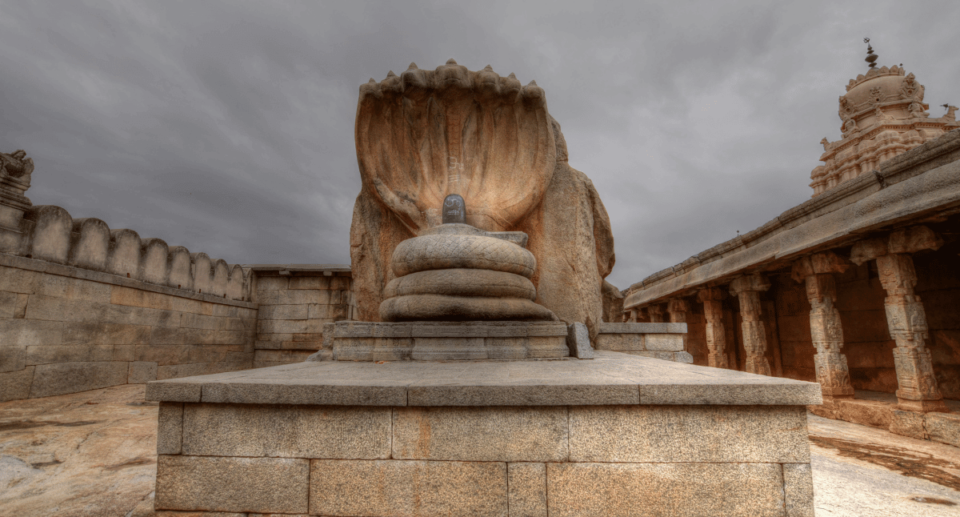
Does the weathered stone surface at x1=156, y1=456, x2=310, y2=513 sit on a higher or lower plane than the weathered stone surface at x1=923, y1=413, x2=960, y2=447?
higher

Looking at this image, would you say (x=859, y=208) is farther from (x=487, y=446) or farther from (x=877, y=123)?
(x=877, y=123)

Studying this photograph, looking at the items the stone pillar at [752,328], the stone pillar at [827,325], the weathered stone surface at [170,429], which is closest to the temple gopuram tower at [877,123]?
the stone pillar at [752,328]

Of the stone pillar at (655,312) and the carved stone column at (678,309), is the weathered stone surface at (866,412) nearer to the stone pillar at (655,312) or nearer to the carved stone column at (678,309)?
the carved stone column at (678,309)

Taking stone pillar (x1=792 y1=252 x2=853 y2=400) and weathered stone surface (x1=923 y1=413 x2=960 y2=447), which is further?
stone pillar (x1=792 y1=252 x2=853 y2=400)

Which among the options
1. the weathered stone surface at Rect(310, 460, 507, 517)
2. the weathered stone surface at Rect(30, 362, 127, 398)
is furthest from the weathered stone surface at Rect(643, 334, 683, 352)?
the weathered stone surface at Rect(30, 362, 127, 398)

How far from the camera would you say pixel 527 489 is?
7.73ft

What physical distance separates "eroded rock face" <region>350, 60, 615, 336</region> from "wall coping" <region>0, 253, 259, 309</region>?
451cm

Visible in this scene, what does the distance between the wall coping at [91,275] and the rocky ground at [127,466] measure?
1.85 meters

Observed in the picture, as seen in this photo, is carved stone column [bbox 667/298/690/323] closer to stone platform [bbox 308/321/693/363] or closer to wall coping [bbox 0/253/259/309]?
stone platform [bbox 308/321/693/363]

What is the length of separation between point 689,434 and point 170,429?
9.31 feet

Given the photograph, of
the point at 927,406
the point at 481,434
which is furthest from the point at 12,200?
the point at 927,406

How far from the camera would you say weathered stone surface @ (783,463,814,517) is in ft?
7.58

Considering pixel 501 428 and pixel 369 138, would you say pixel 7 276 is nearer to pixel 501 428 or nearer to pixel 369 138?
pixel 369 138

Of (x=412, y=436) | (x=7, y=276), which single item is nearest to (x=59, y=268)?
(x=7, y=276)
